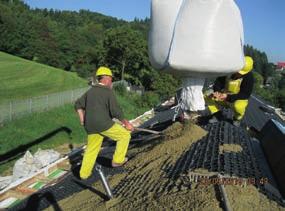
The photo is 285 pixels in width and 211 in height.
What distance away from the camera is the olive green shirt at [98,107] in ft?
19.8

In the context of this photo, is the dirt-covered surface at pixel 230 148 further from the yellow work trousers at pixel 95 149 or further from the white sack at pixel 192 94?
the yellow work trousers at pixel 95 149

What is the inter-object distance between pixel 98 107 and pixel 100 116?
0.13 metres

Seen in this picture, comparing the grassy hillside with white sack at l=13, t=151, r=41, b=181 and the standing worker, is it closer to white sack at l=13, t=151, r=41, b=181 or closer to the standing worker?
white sack at l=13, t=151, r=41, b=181

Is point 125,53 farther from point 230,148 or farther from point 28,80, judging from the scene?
point 230,148

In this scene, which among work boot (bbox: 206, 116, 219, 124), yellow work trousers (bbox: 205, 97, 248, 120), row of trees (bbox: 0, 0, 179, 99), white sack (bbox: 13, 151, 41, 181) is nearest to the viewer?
work boot (bbox: 206, 116, 219, 124)

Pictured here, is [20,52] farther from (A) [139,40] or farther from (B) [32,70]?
(A) [139,40]

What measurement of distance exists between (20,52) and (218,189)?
269 feet

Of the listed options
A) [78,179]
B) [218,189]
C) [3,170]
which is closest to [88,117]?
[78,179]

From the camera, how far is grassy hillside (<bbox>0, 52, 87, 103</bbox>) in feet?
161

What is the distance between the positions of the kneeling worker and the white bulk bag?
204 cm

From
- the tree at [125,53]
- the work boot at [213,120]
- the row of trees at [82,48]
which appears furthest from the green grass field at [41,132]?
the tree at [125,53]

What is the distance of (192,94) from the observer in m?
5.63

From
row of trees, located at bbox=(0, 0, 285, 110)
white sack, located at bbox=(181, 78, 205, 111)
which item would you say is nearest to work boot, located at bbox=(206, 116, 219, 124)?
white sack, located at bbox=(181, 78, 205, 111)

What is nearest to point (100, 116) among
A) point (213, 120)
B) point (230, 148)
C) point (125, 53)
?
point (230, 148)
